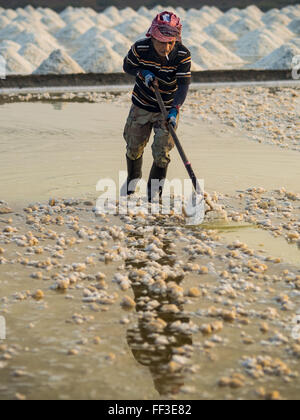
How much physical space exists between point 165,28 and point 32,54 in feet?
49.4

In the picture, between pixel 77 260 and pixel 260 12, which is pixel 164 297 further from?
pixel 260 12

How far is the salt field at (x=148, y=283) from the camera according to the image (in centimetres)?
335

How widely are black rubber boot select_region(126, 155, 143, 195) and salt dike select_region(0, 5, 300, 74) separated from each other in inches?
388

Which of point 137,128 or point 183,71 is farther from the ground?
point 183,71

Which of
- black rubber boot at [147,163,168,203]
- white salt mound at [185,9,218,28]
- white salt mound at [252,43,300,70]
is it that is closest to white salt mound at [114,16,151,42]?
white salt mound at [185,9,218,28]

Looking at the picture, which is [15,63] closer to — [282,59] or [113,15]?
[282,59]

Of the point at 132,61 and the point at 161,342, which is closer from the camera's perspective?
the point at 161,342

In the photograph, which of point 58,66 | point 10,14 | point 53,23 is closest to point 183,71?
point 58,66

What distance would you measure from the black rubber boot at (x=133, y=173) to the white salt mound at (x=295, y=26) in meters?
23.1

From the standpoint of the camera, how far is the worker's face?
18.7 feet

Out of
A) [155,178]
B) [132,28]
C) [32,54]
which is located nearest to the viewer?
[155,178]

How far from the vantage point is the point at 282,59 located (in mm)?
17922

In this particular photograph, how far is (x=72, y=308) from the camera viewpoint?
4.08 metres

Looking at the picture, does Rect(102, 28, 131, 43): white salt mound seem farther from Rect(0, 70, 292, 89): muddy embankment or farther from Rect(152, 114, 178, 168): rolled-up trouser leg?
Rect(152, 114, 178, 168): rolled-up trouser leg
